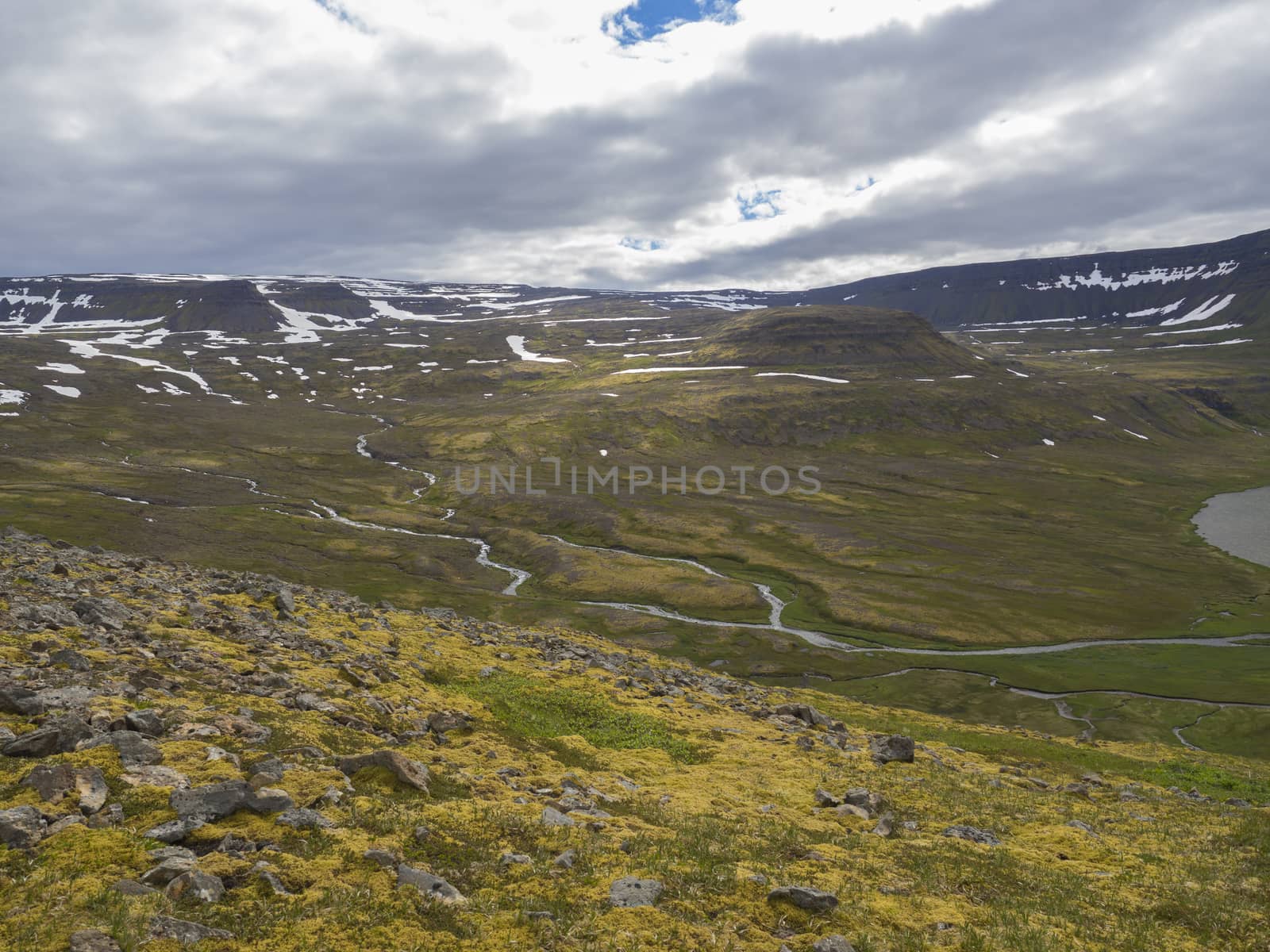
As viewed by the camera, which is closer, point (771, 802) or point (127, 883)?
point (127, 883)

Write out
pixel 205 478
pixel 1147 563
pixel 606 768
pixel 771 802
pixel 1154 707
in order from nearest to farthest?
1. pixel 771 802
2. pixel 606 768
3. pixel 1154 707
4. pixel 1147 563
5. pixel 205 478

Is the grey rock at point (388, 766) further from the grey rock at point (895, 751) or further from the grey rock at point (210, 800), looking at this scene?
the grey rock at point (895, 751)

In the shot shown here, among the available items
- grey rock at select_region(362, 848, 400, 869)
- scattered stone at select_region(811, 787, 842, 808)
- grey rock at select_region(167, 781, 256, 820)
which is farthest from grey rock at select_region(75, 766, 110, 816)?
scattered stone at select_region(811, 787, 842, 808)

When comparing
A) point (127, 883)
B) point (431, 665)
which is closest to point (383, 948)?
point (127, 883)

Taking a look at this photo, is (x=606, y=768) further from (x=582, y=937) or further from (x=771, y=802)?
(x=582, y=937)

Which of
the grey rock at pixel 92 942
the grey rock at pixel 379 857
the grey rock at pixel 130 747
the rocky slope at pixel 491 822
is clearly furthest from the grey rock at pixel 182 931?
the grey rock at pixel 130 747
